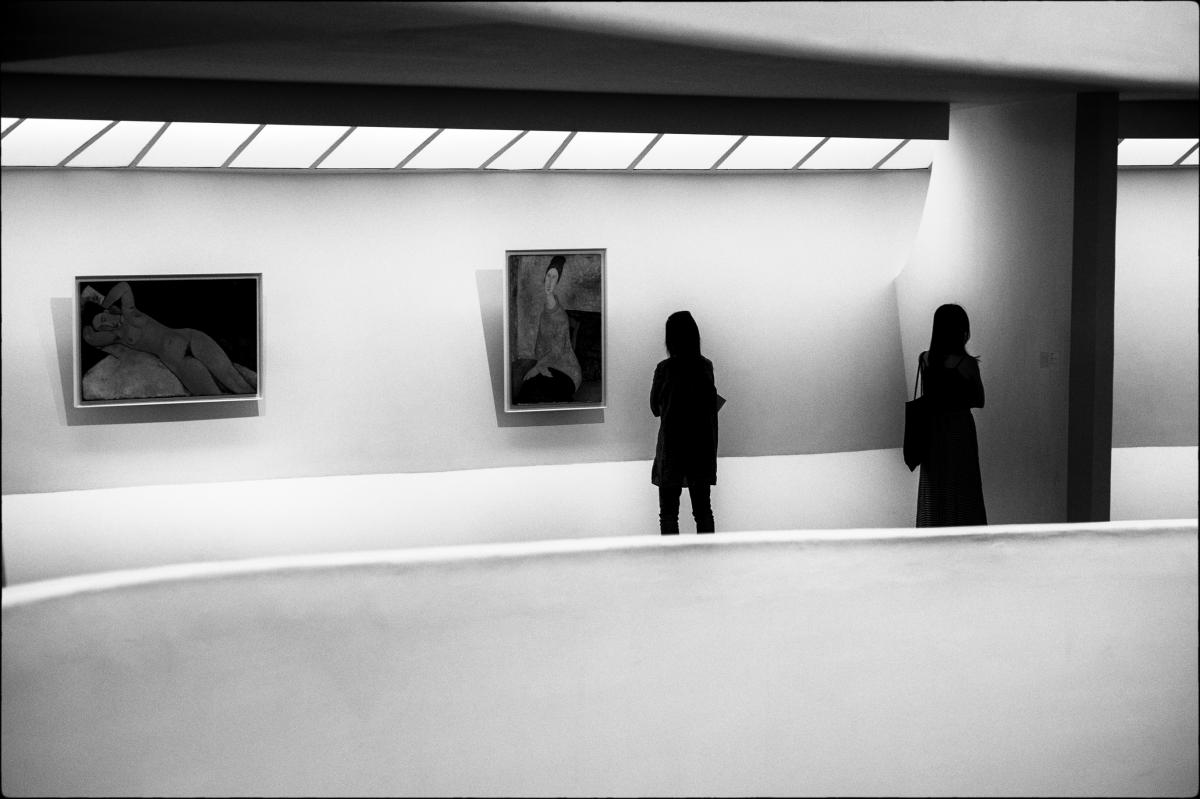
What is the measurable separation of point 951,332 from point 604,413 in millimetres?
4736

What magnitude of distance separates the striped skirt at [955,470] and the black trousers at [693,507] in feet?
6.65

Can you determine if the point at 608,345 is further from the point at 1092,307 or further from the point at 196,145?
the point at 1092,307

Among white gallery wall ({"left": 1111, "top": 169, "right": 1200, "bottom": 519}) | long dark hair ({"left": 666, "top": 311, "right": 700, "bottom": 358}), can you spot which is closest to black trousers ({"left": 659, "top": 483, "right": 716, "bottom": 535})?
long dark hair ({"left": 666, "top": 311, "right": 700, "bottom": 358})

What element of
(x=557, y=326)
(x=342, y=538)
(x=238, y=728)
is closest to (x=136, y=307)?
(x=342, y=538)

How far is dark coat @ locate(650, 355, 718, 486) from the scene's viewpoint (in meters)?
11.0

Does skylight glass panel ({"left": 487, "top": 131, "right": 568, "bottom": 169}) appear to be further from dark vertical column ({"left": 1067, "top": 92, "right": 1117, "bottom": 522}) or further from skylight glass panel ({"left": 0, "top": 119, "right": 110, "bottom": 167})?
dark vertical column ({"left": 1067, "top": 92, "right": 1117, "bottom": 522})

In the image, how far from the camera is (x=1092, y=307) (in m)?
9.77

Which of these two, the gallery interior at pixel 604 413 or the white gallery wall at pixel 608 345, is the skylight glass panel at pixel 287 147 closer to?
the gallery interior at pixel 604 413

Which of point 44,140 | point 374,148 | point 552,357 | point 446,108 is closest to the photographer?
point 446,108

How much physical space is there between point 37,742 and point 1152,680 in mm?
7321

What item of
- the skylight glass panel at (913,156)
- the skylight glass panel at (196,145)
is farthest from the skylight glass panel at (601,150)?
the skylight glass panel at (196,145)

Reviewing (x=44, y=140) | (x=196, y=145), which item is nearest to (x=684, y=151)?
(x=196, y=145)

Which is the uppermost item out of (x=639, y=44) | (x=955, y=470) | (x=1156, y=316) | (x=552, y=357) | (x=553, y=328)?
(x=639, y=44)

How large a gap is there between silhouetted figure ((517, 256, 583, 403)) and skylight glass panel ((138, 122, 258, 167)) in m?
3.47
